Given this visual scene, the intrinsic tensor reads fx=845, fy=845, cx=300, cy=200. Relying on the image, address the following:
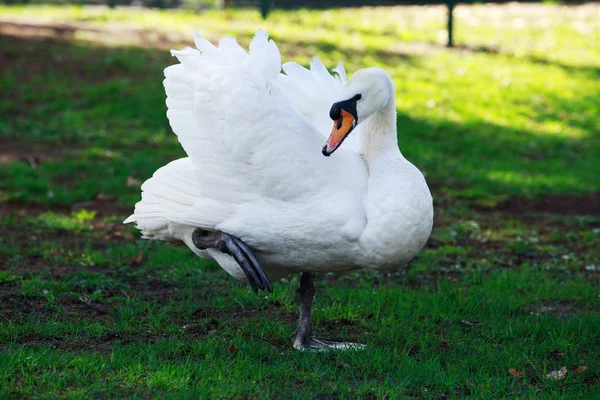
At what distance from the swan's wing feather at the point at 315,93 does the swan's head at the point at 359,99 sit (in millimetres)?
502

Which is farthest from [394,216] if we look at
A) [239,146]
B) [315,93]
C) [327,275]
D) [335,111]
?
[327,275]

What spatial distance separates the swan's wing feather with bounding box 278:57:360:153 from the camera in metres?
5.21

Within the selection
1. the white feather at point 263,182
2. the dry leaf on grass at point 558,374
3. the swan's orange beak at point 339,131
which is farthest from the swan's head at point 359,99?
the dry leaf on grass at point 558,374

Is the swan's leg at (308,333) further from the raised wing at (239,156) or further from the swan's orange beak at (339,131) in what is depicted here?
the swan's orange beak at (339,131)

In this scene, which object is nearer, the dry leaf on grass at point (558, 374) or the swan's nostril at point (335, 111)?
the dry leaf on grass at point (558, 374)

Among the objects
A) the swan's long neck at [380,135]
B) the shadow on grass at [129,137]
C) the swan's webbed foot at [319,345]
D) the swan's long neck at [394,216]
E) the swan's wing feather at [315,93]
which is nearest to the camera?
the swan's long neck at [394,216]

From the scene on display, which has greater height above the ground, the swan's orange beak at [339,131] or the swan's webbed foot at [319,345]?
the swan's orange beak at [339,131]

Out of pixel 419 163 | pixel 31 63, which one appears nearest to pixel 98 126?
pixel 31 63

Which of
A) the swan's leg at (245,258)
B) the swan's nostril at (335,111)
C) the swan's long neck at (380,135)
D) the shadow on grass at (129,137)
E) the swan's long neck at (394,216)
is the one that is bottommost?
the shadow on grass at (129,137)

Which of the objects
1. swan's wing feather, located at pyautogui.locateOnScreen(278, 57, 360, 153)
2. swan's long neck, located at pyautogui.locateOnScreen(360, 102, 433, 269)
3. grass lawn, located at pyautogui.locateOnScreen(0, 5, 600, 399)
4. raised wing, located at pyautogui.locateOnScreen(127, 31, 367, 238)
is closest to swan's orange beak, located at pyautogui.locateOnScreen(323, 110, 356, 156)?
raised wing, located at pyautogui.locateOnScreen(127, 31, 367, 238)

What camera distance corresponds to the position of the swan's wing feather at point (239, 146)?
4461mm

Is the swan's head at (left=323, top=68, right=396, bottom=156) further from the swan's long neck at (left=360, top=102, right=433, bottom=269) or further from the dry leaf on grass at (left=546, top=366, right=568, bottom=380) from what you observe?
the dry leaf on grass at (left=546, top=366, right=568, bottom=380)

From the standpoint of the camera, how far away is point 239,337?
4.78 metres

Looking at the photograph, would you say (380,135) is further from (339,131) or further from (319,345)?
(319,345)
